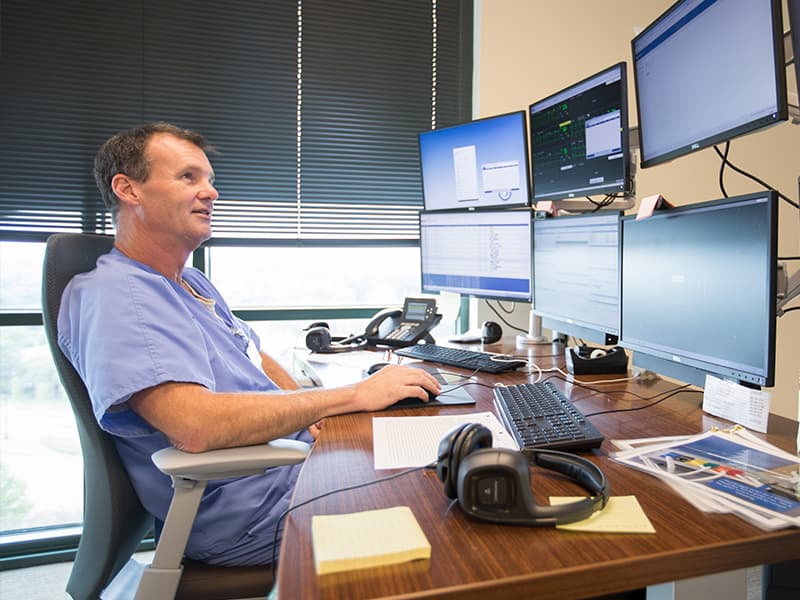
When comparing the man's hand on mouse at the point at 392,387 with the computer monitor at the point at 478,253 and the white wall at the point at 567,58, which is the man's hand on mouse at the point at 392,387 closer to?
the computer monitor at the point at 478,253

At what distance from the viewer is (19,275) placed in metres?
2.27

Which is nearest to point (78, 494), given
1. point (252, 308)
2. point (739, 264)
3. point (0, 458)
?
point (0, 458)

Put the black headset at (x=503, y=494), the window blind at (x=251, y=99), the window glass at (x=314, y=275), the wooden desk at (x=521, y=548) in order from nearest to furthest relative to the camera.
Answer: the wooden desk at (x=521, y=548) < the black headset at (x=503, y=494) < the window blind at (x=251, y=99) < the window glass at (x=314, y=275)

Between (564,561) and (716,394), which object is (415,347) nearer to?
(716,394)

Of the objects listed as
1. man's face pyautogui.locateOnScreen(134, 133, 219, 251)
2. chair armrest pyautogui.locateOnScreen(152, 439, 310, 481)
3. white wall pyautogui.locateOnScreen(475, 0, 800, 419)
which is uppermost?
white wall pyautogui.locateOnScreen(475, 0, 800, 419)

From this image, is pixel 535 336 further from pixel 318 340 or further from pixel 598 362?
pixel 318 340

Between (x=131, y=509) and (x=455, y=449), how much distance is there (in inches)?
27.9

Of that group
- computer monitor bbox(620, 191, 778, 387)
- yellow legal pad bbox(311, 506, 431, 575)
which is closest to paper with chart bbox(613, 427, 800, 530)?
computer monitor bbox(620, 191, 778, 387)

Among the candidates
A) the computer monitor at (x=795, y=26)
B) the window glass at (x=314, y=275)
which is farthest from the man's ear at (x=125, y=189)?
the computer monitor at (x=795, y=26)

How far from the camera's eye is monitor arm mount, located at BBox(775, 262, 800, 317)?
97 centimetres

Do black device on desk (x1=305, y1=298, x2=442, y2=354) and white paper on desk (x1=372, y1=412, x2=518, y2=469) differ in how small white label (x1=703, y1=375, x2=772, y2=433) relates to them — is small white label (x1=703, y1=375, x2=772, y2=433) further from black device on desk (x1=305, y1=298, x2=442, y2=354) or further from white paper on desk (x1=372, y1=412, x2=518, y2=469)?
black device on desk (x1=305, y1=298, x2=442, y2=354)

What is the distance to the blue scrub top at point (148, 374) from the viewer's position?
1.00 meters

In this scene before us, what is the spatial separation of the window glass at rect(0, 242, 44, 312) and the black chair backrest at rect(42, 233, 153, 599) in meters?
1.45

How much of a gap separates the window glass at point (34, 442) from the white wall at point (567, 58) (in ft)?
6.22
